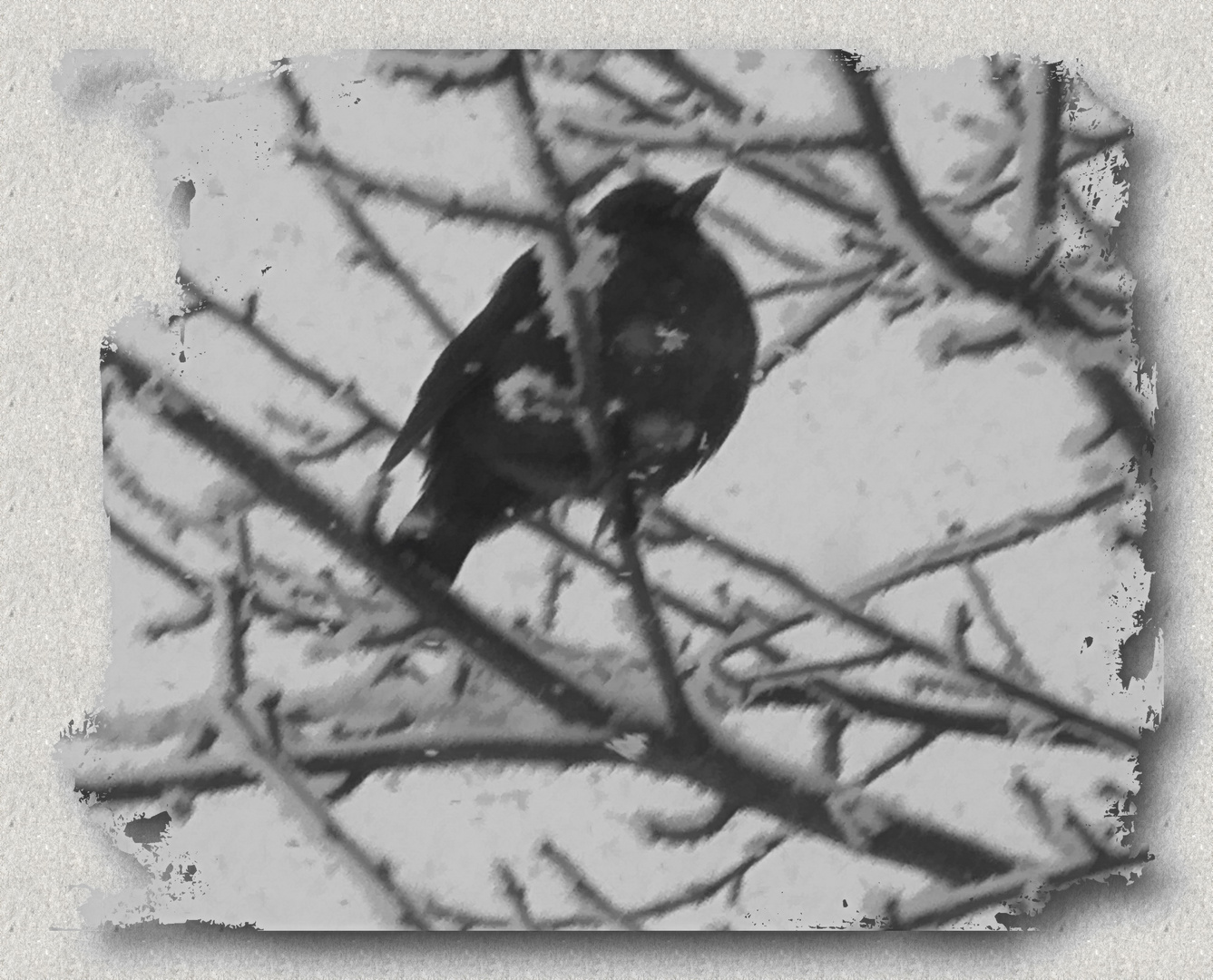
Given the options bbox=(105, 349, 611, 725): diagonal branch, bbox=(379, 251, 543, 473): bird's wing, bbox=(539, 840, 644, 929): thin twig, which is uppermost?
bbox=(379, 251, 543, 473): bird's wing

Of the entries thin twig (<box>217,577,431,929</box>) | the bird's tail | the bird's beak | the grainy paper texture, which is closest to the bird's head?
the bird's beak

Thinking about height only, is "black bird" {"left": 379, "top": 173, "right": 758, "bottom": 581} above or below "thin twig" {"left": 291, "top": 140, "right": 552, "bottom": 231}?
below

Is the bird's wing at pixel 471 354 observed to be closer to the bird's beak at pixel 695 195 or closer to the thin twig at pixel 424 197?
the thin twig at pixel 424 197

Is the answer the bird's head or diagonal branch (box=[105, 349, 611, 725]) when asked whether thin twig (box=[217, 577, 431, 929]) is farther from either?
the bird's head

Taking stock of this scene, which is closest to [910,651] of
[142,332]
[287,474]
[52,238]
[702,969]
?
[702,969]

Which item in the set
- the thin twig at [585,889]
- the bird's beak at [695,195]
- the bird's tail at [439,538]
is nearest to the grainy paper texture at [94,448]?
the thin twig at [585,889]

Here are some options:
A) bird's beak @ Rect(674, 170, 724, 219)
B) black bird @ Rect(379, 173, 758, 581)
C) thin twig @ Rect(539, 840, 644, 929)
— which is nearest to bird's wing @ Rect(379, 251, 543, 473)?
black bird @ Rect(379, 173, 758, 581)
